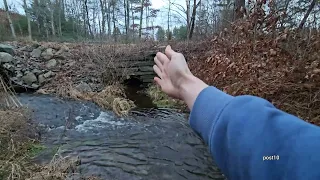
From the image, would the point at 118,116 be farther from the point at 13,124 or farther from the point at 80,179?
the point at 80,179

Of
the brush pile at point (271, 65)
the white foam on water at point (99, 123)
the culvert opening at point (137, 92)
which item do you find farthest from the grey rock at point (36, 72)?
the brush pile at point (271, 65)

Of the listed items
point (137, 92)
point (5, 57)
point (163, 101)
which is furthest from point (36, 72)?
point (163, 101)

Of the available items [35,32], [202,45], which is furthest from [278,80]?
[35,32]

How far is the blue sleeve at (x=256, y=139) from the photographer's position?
0.45 metres

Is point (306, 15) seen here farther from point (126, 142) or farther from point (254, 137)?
point (254, 137)

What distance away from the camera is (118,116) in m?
6.08

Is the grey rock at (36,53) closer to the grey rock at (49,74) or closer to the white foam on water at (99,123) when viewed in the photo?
the grey rock at (49,74)

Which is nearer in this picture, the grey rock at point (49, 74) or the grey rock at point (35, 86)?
the grey rock at point (35, 86)

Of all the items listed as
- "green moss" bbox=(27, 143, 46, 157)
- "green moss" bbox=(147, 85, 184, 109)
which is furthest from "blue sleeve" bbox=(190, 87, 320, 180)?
"green moss" bbox=(147, 85, 184, 109)

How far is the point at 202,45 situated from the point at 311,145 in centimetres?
850

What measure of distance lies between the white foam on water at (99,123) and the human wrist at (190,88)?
4620 millimetres

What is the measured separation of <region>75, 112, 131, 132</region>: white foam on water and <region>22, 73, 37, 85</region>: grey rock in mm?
3927

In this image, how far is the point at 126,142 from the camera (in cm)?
439

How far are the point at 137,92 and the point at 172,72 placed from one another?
8248mm
